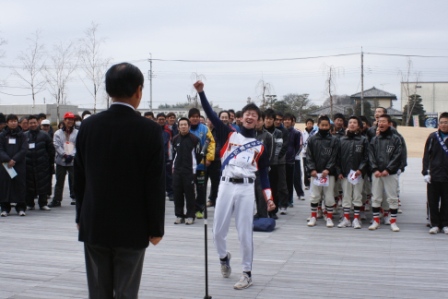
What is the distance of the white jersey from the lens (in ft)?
18.8

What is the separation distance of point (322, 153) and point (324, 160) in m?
0.12

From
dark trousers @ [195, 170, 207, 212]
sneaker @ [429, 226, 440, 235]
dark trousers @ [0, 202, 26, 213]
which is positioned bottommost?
sneaker @ [429, 226, 440, 235]

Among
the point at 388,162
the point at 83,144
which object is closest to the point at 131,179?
the point at 83,144

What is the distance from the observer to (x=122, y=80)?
10.9 ft

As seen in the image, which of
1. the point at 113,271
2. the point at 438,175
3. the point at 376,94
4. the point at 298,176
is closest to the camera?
the point at 113,271

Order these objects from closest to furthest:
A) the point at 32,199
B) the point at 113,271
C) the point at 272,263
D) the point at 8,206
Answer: the point at 113,271
the point at 272,263
the point at 8,206
the point at 32,199

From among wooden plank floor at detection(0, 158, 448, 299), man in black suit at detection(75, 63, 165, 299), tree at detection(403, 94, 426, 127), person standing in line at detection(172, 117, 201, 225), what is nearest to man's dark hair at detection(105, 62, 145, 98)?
man in black suit at detection(75, 63, 165, 299)

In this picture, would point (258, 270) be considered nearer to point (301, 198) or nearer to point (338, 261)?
point (338, 261)

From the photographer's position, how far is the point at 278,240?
834 cm

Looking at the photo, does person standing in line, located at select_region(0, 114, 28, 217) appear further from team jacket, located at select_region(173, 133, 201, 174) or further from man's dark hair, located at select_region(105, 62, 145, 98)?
man's dark hair, located at select_region(105, 62, 145, 98)

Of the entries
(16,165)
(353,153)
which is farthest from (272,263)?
(16,165)

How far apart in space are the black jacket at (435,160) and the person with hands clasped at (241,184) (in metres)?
4.08

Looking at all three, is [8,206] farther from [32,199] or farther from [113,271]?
[113,271]

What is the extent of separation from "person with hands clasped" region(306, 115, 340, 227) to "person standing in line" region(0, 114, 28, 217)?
A: 543 centimetres
